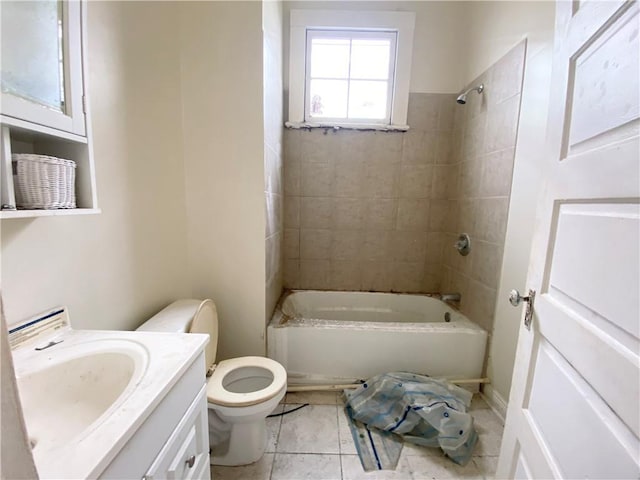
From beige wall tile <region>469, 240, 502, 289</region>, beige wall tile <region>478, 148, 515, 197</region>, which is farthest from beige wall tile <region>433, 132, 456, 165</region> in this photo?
beige wall tile <region>469, 240, 502, 289</region>

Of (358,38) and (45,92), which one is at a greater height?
(358,38)

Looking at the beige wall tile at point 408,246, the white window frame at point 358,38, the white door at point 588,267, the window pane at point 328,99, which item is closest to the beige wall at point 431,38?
the white window frame at point 358,38

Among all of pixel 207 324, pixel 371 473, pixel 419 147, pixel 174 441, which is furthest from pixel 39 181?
pixel 419 147

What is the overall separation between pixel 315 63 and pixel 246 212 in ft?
5.02

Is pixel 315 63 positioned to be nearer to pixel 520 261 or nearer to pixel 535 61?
pixel 535 61

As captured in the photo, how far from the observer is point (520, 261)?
1562 mm

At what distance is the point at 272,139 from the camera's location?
73.2 inches

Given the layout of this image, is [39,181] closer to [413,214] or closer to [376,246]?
[376,246]

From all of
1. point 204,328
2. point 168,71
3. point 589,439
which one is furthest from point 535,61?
point 204,328

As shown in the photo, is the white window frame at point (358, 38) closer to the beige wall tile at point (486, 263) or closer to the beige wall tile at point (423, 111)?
the beige wall tile at point (423, 111)

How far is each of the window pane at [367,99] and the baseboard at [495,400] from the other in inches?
84.4

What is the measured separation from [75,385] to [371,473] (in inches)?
49.6

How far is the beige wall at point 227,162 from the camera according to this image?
150 centimetres

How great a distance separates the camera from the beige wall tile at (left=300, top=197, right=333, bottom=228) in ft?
7.98
